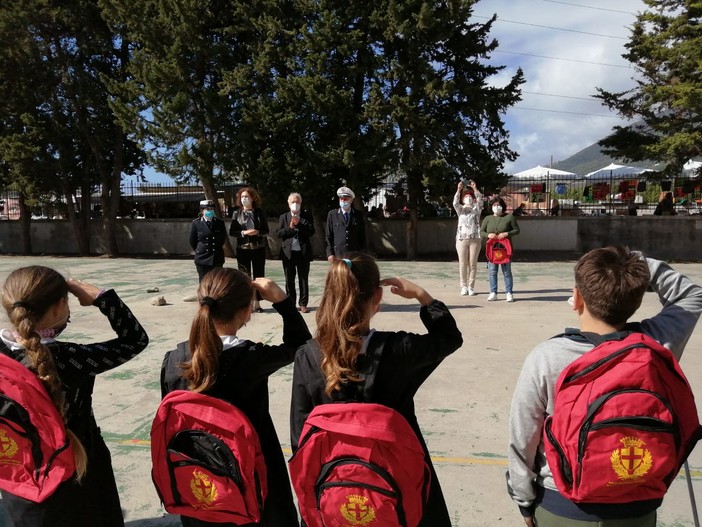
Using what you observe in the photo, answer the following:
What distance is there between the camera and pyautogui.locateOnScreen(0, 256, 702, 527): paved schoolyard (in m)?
2.99

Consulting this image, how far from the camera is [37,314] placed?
6.44 ft

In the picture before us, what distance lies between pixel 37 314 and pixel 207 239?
17.7 ft

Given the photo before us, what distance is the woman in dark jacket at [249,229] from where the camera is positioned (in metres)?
7.55

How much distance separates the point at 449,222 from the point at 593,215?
4.90 meters

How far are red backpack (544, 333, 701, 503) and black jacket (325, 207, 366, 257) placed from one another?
588 cm

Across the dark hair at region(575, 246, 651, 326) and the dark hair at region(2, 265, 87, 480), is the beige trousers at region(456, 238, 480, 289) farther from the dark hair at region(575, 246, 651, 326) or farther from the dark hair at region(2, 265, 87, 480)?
the dark hair at region(2, 265, 87, 480)

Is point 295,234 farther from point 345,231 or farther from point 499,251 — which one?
point 499,251

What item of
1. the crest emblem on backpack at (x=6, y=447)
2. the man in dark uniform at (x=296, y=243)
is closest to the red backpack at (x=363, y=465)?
the crest emblem on backpack at (x=6, y=447)

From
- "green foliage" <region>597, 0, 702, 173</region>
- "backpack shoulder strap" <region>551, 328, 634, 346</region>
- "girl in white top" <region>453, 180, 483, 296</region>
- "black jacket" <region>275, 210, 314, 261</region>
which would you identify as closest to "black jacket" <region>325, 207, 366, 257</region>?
"black jacket" <region>275, 210, 314, 261</region>

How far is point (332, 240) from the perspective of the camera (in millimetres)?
7715

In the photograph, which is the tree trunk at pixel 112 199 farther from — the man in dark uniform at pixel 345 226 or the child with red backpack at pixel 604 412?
the child with red backpack at pixel 604 412

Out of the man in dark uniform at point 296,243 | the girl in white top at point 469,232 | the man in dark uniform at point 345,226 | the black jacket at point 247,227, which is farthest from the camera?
the girl in white top at point 469,232

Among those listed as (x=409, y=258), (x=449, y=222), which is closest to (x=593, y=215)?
(x=449, y=222)

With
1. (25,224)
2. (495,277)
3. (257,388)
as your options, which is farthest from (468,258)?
(25,224)
